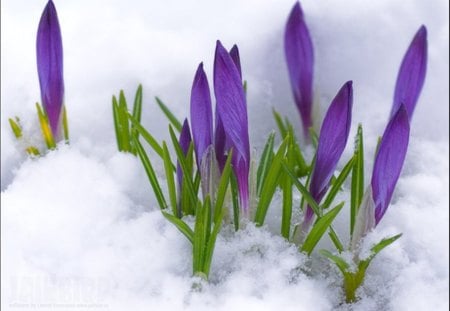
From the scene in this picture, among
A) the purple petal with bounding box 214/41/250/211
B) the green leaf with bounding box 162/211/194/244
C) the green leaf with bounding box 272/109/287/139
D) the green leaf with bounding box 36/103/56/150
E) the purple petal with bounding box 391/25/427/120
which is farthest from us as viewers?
the green leaf with bounding box 272/109/287/139

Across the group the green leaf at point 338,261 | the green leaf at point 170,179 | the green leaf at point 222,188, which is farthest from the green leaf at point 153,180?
the green leaf at point 338,261

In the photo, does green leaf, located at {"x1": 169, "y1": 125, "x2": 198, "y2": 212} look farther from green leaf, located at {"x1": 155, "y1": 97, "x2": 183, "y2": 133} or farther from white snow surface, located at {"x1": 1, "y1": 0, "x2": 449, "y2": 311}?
green leaf, located at {"x1": 155, "y1": 97, "x2": 183, "y2": 133}

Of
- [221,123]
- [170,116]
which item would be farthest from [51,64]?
[221,123]

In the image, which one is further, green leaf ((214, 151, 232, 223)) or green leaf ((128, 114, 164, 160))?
green leaf ((128, 114, 164, 160))

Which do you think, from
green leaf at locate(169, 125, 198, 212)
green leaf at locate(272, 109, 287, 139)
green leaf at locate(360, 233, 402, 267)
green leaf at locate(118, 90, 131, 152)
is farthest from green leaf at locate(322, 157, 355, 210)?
green leaf at locate(118, 90, 131, 152)

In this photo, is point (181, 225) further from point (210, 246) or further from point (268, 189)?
point (268, 189)

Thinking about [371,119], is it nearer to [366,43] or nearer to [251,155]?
[366,43]

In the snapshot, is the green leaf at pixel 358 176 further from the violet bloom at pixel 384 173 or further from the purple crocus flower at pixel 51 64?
the purple crocus flower at pixel 51 64
